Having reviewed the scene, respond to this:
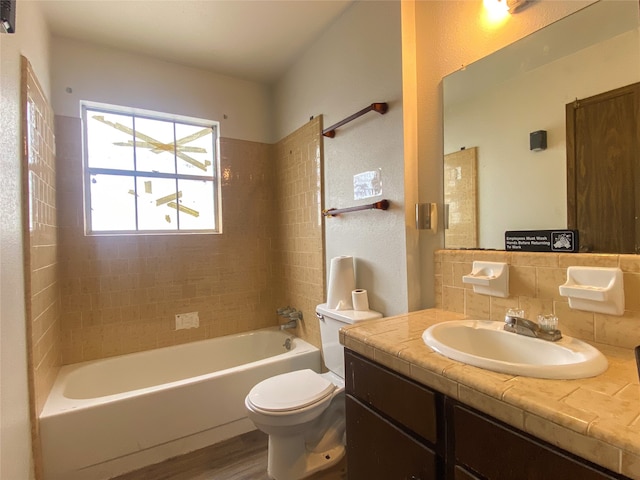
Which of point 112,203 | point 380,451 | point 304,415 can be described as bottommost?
point 304,415

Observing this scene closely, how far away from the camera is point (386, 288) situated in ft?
5.66

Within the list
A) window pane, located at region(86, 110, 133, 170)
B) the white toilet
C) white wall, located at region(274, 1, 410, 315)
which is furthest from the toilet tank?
window pane, located at region(86, 110, 133, 170)

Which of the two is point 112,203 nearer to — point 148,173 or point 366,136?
point 148,173

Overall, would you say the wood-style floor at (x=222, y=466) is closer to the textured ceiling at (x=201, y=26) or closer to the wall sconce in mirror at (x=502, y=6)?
the wall sconce in mirror at (x=502, y=6)

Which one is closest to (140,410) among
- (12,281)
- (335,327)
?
(12,281)

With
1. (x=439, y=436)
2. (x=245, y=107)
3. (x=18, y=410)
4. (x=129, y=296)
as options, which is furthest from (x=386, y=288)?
(x=245, y=107)

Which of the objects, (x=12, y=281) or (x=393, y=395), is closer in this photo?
(x=393, y=395)

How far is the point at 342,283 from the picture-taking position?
1.91 metres

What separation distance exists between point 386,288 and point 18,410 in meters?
1.69

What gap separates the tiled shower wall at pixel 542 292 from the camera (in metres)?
0.95

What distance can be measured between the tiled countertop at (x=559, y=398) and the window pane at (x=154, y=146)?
2.37 m

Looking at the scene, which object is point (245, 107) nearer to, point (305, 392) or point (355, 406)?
point (305, 392)

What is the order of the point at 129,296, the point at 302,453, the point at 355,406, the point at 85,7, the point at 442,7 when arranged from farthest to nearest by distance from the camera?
the point at 129,296
the point at 85,7
the point at 302,453
the point at 442,7
the point at 355,406

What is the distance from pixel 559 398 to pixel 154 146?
288 centimetres
